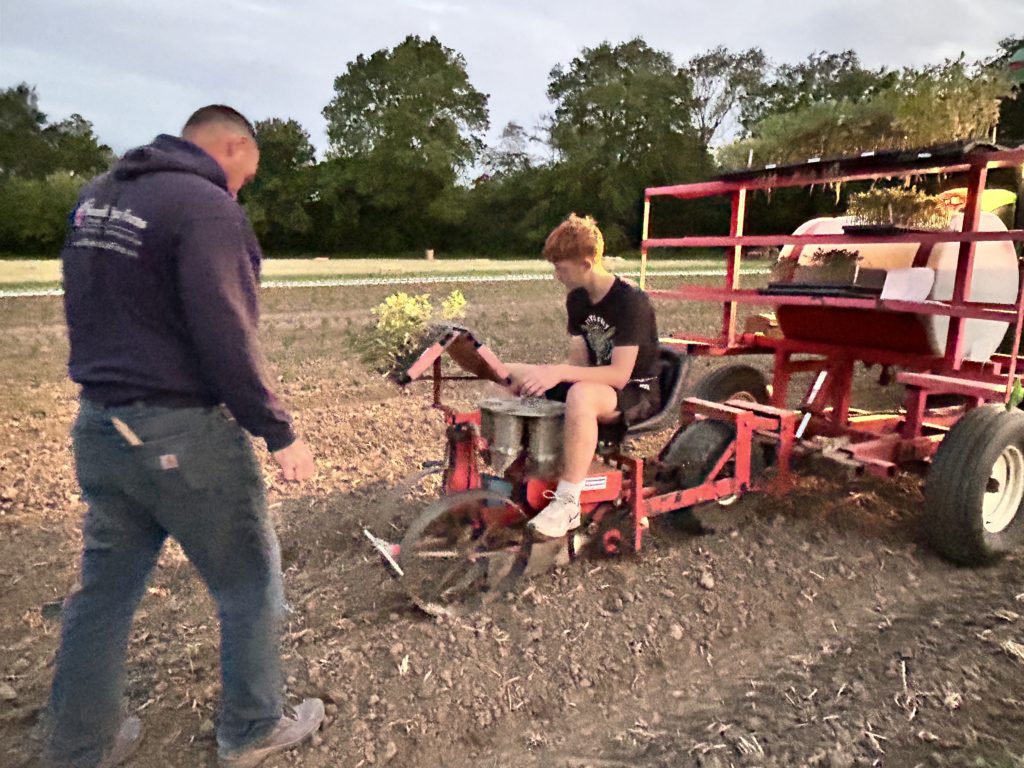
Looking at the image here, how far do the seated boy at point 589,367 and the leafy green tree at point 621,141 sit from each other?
93.6ft

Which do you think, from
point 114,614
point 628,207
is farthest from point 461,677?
point 628,207

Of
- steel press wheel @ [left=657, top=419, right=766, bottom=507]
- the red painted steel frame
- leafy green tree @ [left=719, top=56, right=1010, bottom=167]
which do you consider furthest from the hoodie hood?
leafy green tree @ [left=719, top=56, right=1010, bottom=167]

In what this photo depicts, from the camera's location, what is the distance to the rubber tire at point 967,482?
4078 millimetres

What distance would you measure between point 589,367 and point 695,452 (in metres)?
0.92

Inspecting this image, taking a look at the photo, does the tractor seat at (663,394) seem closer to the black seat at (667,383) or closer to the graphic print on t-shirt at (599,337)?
the black seat at (667,383)

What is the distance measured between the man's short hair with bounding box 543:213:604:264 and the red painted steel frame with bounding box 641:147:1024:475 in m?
1.36

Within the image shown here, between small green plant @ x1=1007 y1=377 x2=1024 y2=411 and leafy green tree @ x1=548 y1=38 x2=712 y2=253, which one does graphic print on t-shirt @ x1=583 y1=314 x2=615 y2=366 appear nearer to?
small green plant @ x1=1007 y1=377 x2=1024 y2=411

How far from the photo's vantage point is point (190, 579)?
400 cm

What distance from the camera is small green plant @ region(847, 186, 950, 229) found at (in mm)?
4703

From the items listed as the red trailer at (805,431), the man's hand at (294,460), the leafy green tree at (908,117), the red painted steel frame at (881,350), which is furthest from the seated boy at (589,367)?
the leafy green tree at (908,117)

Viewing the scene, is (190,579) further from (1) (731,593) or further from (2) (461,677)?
(1) (731,593)

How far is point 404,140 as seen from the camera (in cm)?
3406

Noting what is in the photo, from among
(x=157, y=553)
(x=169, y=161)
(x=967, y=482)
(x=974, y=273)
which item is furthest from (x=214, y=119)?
(x=974, y=273)

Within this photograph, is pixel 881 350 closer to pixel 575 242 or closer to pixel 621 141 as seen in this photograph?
pixel 575 242
